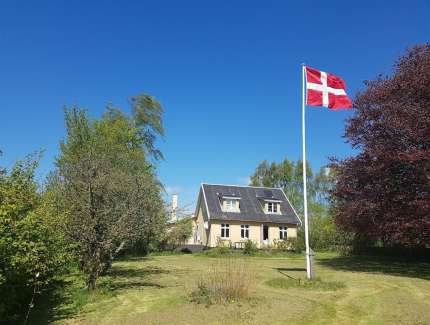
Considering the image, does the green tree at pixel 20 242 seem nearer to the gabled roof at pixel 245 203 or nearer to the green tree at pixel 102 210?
the green tree at pixel 102 210

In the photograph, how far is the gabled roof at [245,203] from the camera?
138 feet

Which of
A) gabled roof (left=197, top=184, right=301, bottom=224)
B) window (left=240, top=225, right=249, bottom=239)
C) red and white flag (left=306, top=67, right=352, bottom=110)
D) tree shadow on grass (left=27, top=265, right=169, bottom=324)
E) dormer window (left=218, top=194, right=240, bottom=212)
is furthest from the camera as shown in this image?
dormer window (left=218, top=194, right=240, bottom=212)

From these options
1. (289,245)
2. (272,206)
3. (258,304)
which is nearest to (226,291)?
(258,304)

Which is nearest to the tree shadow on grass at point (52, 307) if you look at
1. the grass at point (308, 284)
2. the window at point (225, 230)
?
the grass at point (308, 284)

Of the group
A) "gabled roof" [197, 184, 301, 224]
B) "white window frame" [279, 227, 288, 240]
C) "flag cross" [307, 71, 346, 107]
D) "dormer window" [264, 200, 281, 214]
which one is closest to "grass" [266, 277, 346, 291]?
"flag cross" [307, 71, 346, 107]

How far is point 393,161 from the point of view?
17.0m

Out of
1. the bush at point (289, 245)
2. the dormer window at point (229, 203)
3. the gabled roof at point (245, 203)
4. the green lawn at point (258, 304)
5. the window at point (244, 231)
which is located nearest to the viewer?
the green lawn at point (258, 304)

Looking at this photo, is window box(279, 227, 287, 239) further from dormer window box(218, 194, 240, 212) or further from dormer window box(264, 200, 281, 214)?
dormer window box(218, 194, 240, 212)

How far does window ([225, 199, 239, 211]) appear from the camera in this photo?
43094 mm

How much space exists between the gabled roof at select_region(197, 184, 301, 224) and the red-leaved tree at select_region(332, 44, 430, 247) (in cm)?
2237

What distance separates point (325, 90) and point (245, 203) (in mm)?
29814

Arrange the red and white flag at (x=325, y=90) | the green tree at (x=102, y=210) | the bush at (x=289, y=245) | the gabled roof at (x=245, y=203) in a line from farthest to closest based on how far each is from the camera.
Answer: the gabled roof at (x=245, y=203)
the bush at (x=289, y=245)
the red and white flag at (x=325, y=90)
the green tree at (x=102, y=210)

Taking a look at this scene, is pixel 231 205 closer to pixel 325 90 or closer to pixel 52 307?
pixel 325 90

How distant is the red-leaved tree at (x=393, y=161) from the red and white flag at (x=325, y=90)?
3090 millimetres
